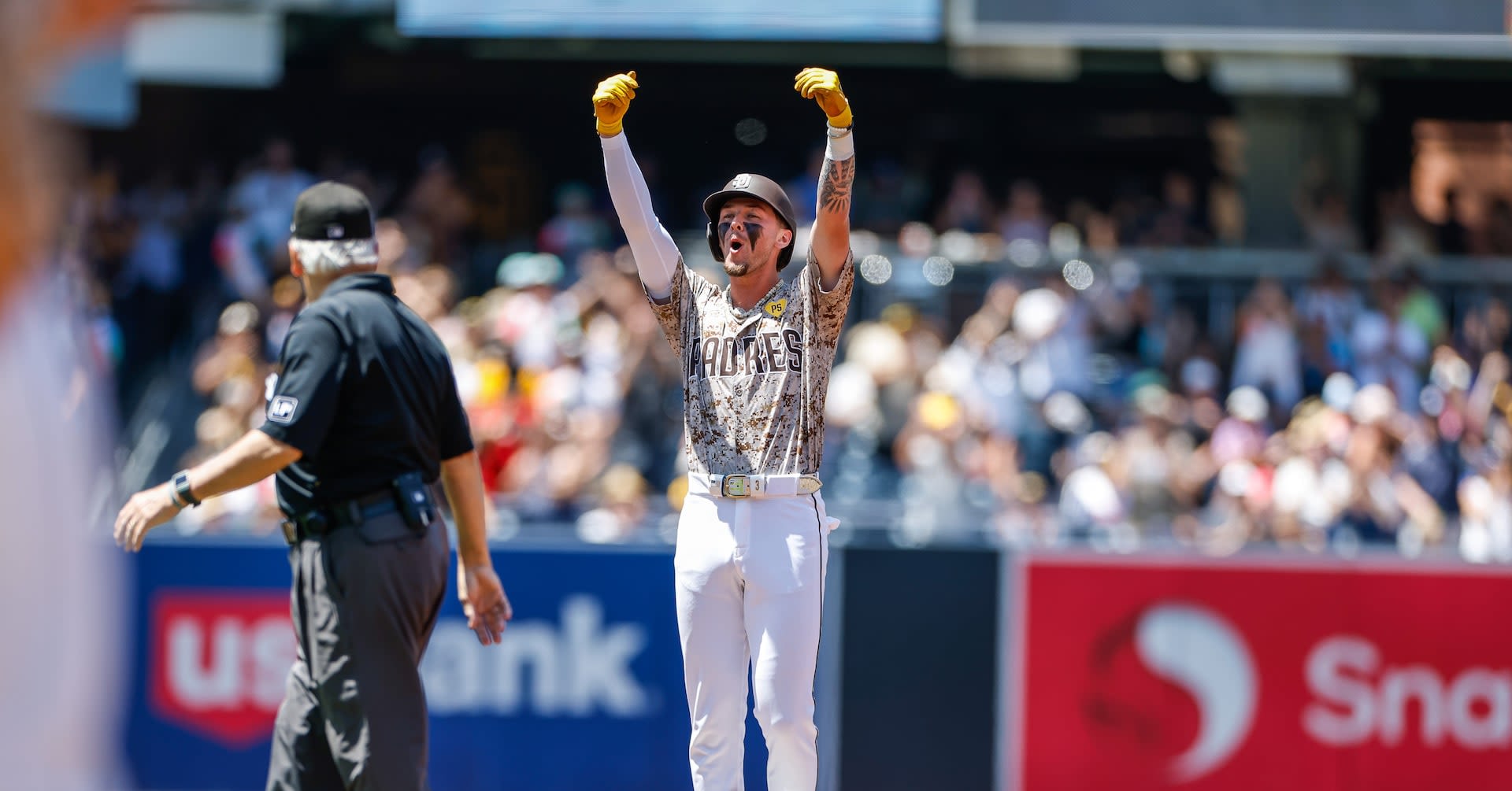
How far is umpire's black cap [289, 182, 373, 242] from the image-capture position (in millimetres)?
4809

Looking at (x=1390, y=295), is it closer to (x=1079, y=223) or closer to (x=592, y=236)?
(x=1079, y=223)

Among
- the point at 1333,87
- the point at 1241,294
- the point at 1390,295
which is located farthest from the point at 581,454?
the point at 1333,87

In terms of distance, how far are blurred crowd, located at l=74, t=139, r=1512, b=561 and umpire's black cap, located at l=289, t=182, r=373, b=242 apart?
12.9 feet

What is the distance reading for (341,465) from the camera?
182 inches

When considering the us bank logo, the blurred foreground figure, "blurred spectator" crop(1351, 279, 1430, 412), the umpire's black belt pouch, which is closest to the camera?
the blurred foreground figure

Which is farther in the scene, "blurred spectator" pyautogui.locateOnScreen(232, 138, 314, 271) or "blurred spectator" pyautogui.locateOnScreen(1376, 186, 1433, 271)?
"blurred spectator" pyautogui.locateOnScreen(1376, 186, 1433, 271)

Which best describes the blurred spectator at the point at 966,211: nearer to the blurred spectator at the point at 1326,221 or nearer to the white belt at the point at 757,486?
the blurred spectator at the point at 1326,221

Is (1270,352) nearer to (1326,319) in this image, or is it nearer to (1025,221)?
(1326,319)

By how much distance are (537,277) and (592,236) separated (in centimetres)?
162

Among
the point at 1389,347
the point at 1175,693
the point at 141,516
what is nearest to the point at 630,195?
the point at 141,516

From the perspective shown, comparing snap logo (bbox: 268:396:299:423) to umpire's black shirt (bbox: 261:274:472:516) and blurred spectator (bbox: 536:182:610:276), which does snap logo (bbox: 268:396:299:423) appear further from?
blurred spectator (bbox: 536:182:610:276)

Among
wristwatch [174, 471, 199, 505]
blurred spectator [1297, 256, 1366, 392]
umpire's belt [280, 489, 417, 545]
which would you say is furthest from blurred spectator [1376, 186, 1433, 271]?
wristwatch [174, 471, 199, 505]

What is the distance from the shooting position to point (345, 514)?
181 inches

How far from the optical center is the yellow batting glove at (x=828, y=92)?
4.52 m
